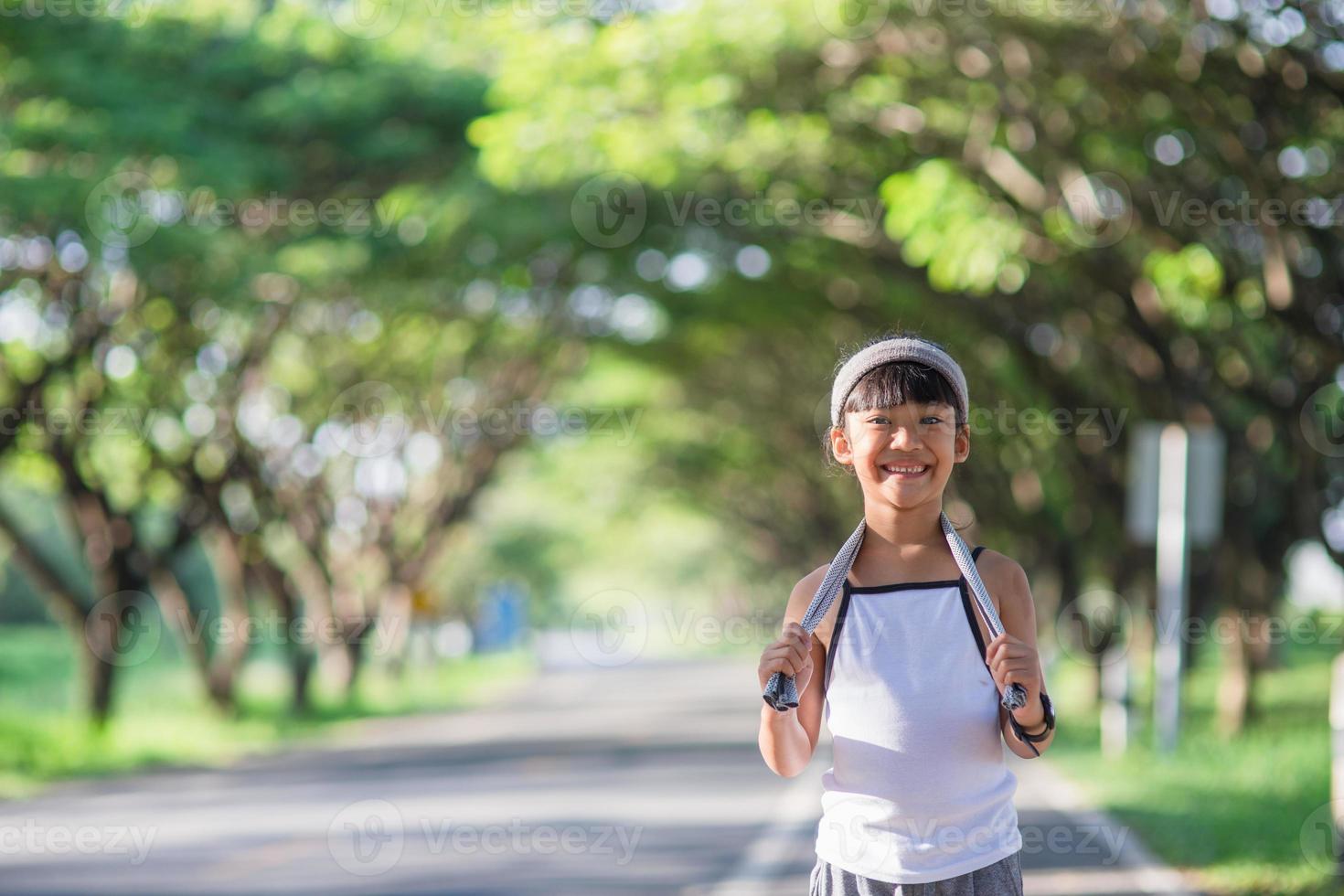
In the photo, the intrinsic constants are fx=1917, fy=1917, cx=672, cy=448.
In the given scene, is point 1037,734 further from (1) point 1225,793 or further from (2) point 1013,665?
(1) point 1225,793

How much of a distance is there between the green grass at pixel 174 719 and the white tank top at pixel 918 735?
15.3 m

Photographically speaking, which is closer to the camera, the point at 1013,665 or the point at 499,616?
the point at 1013,665

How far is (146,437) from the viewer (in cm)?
2481

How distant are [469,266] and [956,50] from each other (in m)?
7.82

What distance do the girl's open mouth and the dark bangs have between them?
0.37 ft

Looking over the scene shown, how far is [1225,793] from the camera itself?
46.6 ft

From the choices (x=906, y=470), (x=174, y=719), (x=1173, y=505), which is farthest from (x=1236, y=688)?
(x=906, y=470)

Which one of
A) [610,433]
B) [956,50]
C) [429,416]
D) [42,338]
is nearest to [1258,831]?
[956,50]

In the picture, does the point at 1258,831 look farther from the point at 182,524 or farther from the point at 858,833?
the point at 182,524

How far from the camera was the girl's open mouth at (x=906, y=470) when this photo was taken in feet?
11.4

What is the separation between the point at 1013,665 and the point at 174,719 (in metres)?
26.3

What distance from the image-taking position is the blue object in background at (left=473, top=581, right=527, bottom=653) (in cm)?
6556

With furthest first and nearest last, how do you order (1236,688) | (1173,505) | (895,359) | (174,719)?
(174,719)
(1236,688)
(1173,505)
(895,359)

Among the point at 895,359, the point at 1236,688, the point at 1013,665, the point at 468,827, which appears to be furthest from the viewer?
the point at 1236,688
